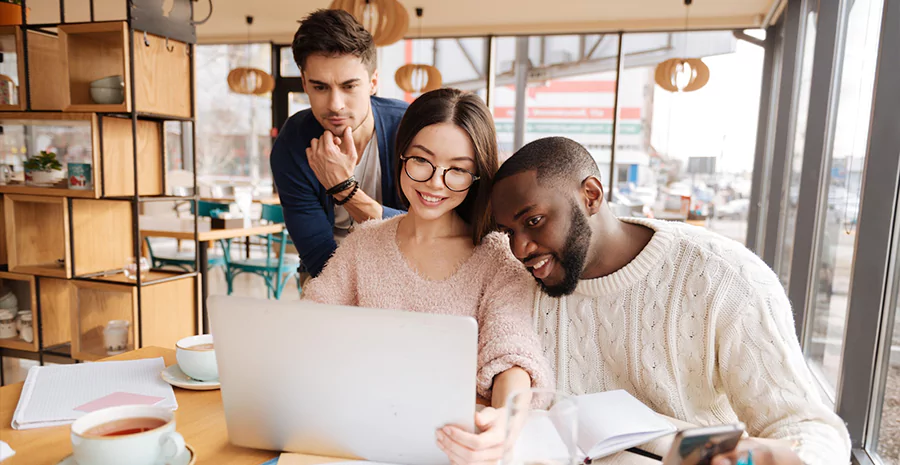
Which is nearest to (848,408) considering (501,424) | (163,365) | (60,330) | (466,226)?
(466,226)

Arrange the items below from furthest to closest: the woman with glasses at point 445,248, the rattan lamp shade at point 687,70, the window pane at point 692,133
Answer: the window pane at point 692,133
the rattan lamp shade at point 687,70
the woman with glasses at point 445,248

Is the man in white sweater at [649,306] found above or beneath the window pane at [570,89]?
beneath

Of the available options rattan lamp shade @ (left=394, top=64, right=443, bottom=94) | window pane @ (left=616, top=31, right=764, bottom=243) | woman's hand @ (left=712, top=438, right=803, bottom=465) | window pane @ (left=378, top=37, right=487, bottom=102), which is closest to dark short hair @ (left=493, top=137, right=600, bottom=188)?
woman's hand @ (left=712, top=438, right=803, bottom=465)

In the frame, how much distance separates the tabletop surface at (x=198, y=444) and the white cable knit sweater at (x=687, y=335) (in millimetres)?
288

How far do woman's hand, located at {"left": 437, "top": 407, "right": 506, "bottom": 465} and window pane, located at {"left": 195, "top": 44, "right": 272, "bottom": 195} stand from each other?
7.30m

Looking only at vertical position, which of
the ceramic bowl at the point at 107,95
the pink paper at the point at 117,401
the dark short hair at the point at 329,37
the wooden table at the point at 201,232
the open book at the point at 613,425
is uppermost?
the dark short hair at the point at 329,37

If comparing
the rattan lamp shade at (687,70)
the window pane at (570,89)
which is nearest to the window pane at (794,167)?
the rattan lamp shade at (687,70)

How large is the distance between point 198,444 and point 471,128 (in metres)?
0.72

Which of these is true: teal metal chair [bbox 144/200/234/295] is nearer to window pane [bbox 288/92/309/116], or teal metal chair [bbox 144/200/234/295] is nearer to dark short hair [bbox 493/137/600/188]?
window pane [bbox 288/92/309/116]

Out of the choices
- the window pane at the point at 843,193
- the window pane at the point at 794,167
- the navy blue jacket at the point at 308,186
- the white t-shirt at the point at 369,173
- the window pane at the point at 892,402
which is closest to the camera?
the navy blue jacket at the point at 308,186

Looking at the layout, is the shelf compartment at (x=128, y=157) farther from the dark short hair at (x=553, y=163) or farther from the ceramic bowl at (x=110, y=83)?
the dark short hair at (x=553, y=163)

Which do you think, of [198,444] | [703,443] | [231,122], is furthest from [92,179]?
[231,122]

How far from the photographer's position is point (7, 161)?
113 inches

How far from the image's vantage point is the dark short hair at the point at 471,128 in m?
1.15
